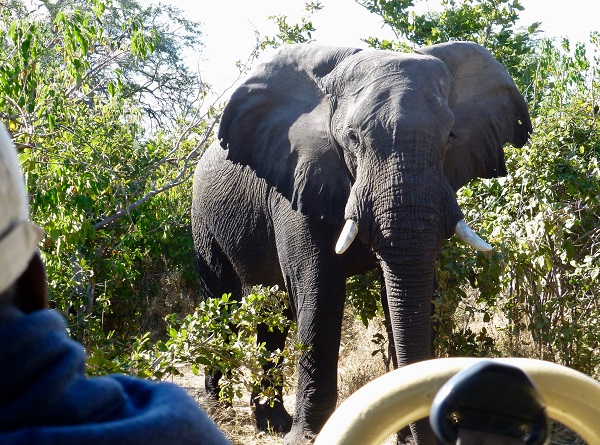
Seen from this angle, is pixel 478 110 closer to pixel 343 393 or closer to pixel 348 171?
pixel 348 171

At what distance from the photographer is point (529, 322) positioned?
20.5 ft

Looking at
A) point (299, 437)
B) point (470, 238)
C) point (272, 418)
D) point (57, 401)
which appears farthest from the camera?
point (272, 418)

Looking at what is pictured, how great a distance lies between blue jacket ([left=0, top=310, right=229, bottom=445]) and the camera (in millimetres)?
833

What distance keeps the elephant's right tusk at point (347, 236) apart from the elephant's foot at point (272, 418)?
5.82 feet

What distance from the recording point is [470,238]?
15.9 feet

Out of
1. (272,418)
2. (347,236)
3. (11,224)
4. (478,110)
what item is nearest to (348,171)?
(347,236)

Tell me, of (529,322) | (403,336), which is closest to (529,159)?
(529,322)

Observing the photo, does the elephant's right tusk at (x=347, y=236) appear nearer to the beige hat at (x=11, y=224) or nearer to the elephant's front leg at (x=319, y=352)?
the elephant's front leg at (x=319, y=352)

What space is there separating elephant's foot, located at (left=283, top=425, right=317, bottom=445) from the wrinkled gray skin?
14 millimetres

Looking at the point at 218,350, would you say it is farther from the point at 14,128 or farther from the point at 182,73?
the point at 182,73

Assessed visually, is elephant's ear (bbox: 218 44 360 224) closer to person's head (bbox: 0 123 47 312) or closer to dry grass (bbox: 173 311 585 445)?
dry grass (bbox: 173 311 585 445)

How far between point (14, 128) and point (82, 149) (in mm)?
714

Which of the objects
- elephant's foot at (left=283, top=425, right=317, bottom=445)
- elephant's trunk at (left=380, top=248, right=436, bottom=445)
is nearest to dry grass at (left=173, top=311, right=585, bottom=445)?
elephant's foot at (left=283, top=425, right=317, bottom=445)

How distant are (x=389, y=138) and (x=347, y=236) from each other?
555mm
